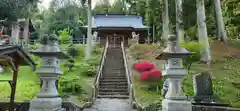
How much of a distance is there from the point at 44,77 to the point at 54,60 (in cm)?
68

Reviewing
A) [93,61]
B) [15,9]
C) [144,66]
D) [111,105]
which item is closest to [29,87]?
[111,105]

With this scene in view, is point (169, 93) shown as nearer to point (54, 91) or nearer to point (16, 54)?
point (54, 91)

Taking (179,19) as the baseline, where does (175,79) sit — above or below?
below

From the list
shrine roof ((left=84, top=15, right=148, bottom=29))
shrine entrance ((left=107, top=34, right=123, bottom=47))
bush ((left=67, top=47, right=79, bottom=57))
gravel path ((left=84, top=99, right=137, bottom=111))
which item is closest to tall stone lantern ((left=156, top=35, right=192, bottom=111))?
gravel path ((left=84, top=99, right=137, bottom=111))

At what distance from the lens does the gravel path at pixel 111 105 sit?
1420cm

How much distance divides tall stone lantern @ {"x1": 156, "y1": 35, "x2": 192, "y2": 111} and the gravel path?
5400mm

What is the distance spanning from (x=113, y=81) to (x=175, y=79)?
37.0 feet

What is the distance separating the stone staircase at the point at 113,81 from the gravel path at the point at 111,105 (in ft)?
3.22

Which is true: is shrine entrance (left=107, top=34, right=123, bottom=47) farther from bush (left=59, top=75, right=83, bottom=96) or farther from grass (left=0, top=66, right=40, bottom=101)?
bush (left=59, top=75, right=83, bottom=96)


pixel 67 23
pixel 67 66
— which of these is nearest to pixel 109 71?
pixel 67 66

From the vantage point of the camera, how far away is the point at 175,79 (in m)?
9.03

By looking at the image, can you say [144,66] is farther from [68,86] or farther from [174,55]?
[174,55]

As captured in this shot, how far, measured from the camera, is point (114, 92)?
60.0 ft

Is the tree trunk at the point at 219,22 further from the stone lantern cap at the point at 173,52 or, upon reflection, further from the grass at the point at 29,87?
the stone lantern cap at the point at 173,52
